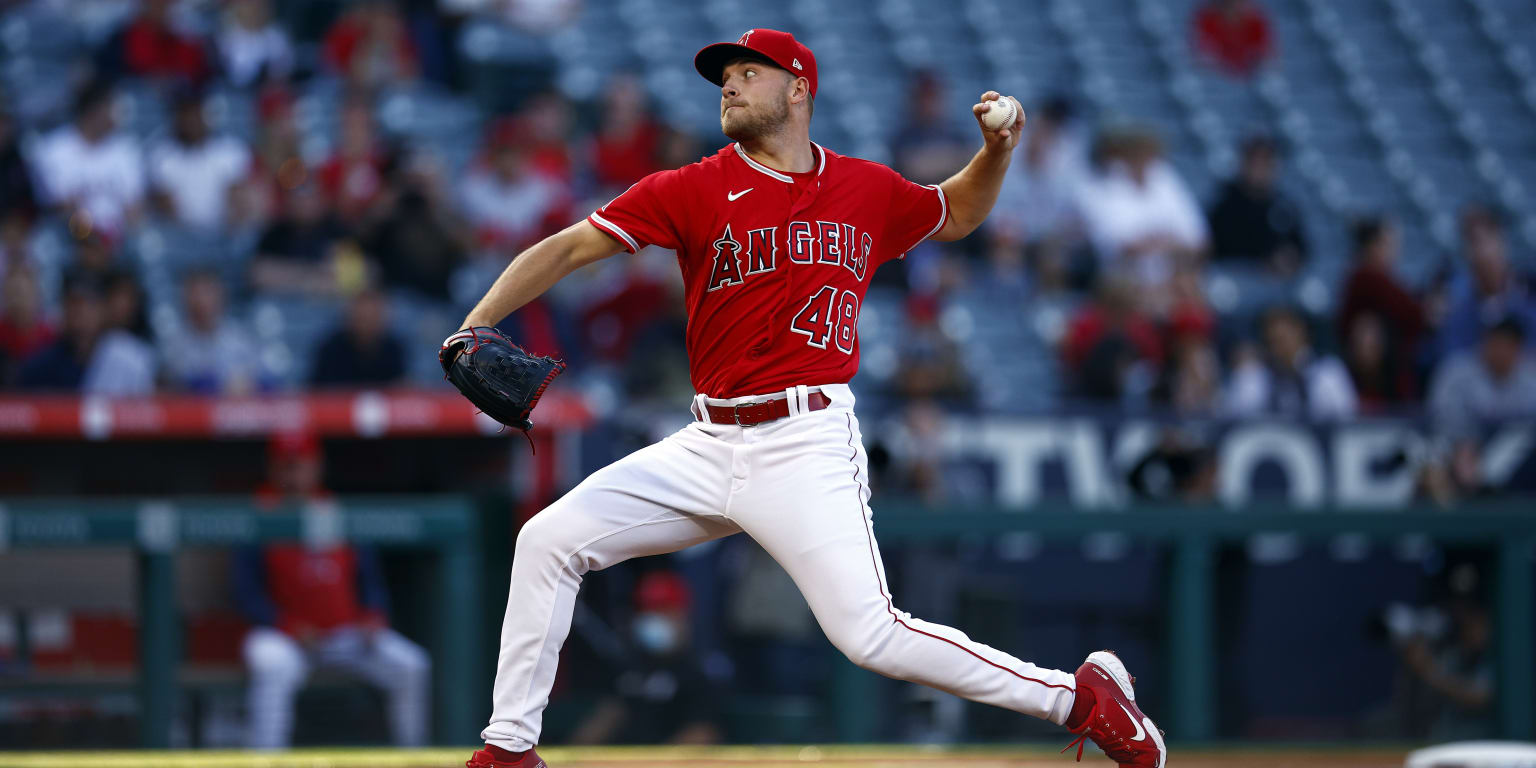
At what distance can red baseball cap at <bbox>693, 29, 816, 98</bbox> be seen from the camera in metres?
3.30

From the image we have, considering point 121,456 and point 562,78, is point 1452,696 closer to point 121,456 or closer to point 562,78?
point 121,456

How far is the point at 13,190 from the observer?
7203 millimetres

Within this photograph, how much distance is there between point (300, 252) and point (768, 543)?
4445 millimetres

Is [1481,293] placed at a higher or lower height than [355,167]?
lower

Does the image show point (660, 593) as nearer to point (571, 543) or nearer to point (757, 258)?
point (571, 543)

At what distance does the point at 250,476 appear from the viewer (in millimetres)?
5734

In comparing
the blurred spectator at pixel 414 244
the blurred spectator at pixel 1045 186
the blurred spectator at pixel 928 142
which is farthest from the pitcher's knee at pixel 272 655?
the blurred spectator at pixel 1045 186

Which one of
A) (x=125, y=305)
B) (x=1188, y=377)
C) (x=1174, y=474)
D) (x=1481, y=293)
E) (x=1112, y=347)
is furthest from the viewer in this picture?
(x=1481, y=293)

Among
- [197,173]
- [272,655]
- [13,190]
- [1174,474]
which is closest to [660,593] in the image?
[272,655]

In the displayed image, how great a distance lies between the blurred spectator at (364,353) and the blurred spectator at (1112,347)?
2.87 metres

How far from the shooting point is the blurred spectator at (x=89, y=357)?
240 inches

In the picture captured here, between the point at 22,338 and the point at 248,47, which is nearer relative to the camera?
the point at 22,338

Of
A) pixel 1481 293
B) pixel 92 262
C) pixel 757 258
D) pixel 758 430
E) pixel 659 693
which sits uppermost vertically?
pixel 92 262

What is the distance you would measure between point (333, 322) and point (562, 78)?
2.73 meters
